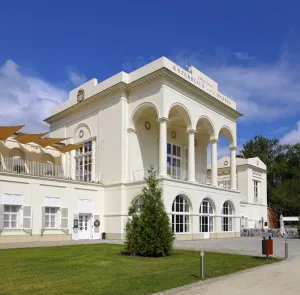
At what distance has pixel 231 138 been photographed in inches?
1248

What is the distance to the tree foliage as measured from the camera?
4850cm

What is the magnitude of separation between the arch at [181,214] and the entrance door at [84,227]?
569 centimetres

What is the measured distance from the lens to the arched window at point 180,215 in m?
23.6

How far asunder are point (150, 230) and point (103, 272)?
386 cm

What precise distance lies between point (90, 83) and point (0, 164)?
9.19 metres

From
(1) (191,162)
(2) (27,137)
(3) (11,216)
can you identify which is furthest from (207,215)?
(2) (27,137)

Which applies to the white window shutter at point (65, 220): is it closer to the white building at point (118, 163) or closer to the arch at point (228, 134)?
the white building at point (118, 163)

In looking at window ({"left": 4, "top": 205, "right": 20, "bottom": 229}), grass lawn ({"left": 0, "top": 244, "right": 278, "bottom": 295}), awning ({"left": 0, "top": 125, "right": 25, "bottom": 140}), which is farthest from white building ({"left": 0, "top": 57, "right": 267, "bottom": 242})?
grass lawn ({"left": 0, "top": 244, "right": 278, "bottom": 295})

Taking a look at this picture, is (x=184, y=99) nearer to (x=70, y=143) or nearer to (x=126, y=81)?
(x=126, y=81)

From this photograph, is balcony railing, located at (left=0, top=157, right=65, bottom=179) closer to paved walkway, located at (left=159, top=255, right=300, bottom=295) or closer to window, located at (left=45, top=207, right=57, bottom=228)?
window, located at (left=45, top=207, right=57, bottom=228)

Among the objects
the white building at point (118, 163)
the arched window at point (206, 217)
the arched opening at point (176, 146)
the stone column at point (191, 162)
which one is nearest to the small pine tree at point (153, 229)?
the white building at point (118, 163)

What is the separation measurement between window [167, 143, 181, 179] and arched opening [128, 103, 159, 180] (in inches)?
67.2

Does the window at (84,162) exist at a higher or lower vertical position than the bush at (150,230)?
higher

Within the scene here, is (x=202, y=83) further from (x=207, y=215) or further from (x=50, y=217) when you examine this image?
(x=50, y=217)
